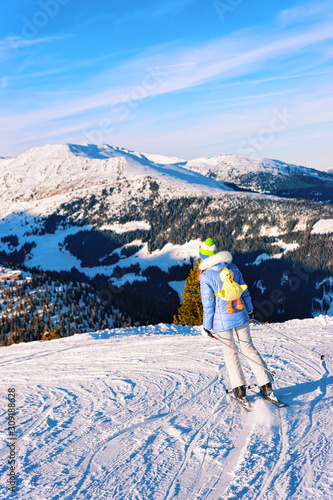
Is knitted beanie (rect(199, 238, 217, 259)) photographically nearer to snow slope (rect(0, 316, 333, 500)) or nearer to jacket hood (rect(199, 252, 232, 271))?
jacket hood (rect(199, 252, 232, 271))

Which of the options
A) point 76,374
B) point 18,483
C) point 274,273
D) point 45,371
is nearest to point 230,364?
point 18,483

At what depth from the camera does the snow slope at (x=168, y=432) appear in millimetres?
4461

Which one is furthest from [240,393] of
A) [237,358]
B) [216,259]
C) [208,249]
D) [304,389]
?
[208,249]

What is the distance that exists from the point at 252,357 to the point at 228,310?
1008mm

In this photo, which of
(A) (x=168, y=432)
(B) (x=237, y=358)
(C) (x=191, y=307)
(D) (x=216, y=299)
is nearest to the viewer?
(A) (x=168, y=432)

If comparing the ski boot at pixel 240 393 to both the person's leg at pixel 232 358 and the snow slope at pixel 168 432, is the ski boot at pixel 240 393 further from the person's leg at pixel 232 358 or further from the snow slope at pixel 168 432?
the snow slope at pixel 168 432

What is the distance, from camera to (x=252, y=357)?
6.66 m

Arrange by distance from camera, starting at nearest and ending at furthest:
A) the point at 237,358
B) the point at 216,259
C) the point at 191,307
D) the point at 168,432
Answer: the point at 168,432 < the point at 216,259 < the point at 237,358 < the point at 191,307

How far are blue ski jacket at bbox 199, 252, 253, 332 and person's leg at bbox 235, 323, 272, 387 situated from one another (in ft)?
0.66

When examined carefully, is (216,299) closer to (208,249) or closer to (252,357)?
(208,249)

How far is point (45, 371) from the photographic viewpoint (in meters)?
10.3

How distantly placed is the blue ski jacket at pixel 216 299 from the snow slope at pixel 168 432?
1.53 metres

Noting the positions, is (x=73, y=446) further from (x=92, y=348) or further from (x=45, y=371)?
(x=92, y=348)

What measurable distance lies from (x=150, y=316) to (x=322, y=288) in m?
91.8
